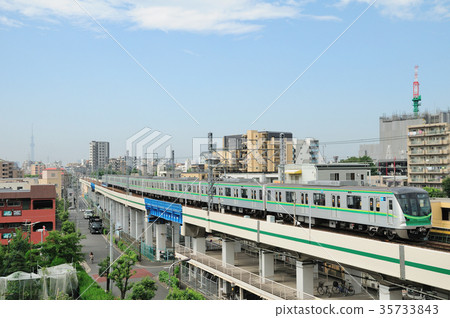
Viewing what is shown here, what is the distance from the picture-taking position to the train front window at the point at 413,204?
1073 cm

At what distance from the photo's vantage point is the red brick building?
2405 cm

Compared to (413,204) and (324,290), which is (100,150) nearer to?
(324,290)

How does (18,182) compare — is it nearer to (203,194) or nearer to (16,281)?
(203,194)

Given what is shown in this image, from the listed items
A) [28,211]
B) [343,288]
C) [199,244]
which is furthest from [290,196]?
[28,211]

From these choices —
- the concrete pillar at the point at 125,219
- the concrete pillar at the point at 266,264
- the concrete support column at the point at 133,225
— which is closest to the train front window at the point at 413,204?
the concrete pillar at the point at 266,264

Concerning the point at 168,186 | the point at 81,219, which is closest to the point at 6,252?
the point at 168,186

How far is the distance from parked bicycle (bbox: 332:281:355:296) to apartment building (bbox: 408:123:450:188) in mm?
30585

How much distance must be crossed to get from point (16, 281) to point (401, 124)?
49.9 metres

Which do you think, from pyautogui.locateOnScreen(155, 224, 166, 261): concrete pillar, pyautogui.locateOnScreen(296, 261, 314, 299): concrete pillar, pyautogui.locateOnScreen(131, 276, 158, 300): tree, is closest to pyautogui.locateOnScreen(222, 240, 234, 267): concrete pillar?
pyautogui.locateOnScreen(131, 276, 158, 300): tree

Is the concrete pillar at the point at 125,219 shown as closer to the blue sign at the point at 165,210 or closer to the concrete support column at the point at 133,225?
the concrete support column at the point at 133,225

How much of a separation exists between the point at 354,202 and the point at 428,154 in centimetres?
3332

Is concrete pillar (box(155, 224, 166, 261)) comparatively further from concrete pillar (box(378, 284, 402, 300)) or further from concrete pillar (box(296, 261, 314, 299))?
concrete pillar (box(378, 284, 402, 300))

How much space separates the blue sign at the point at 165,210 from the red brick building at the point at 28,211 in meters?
6.17

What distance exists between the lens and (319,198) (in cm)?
1382
